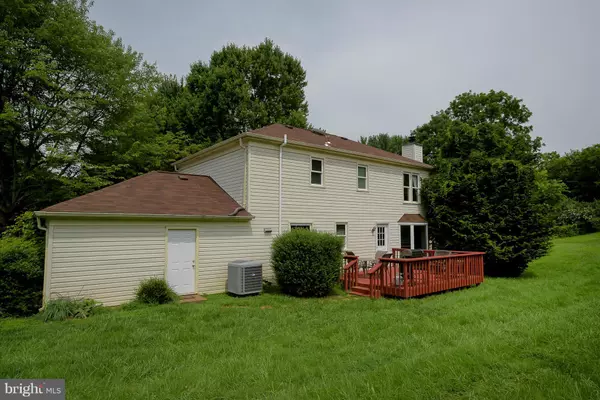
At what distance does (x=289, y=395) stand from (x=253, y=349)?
5.69 ft

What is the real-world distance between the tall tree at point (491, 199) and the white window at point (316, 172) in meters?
6.77

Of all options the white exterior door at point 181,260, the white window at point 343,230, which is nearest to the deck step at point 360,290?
the white window at point 343,230

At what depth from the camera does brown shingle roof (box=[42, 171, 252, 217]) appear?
896cm

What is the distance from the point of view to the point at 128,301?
912 centimetres

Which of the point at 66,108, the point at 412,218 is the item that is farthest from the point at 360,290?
the point at 66,108

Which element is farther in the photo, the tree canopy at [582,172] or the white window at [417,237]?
the tree canopy at [582,172]

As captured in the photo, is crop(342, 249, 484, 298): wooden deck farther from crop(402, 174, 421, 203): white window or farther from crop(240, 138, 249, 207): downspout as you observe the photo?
crop(402, 174, 421, 203): white window

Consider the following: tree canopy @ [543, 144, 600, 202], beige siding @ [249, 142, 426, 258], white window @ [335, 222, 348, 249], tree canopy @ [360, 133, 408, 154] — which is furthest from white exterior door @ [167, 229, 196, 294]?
tree canopy @ [543, 144, 600, 202]

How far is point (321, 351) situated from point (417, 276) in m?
5.64

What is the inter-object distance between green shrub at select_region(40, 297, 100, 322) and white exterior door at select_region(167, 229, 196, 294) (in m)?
2.17

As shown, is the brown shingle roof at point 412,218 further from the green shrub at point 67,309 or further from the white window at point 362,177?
the green shrub at point 67,309

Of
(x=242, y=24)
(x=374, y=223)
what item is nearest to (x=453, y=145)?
(x=374, y=223)

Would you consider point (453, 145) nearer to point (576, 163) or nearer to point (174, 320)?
point (174, 320)

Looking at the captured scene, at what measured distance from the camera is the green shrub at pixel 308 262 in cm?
1001
